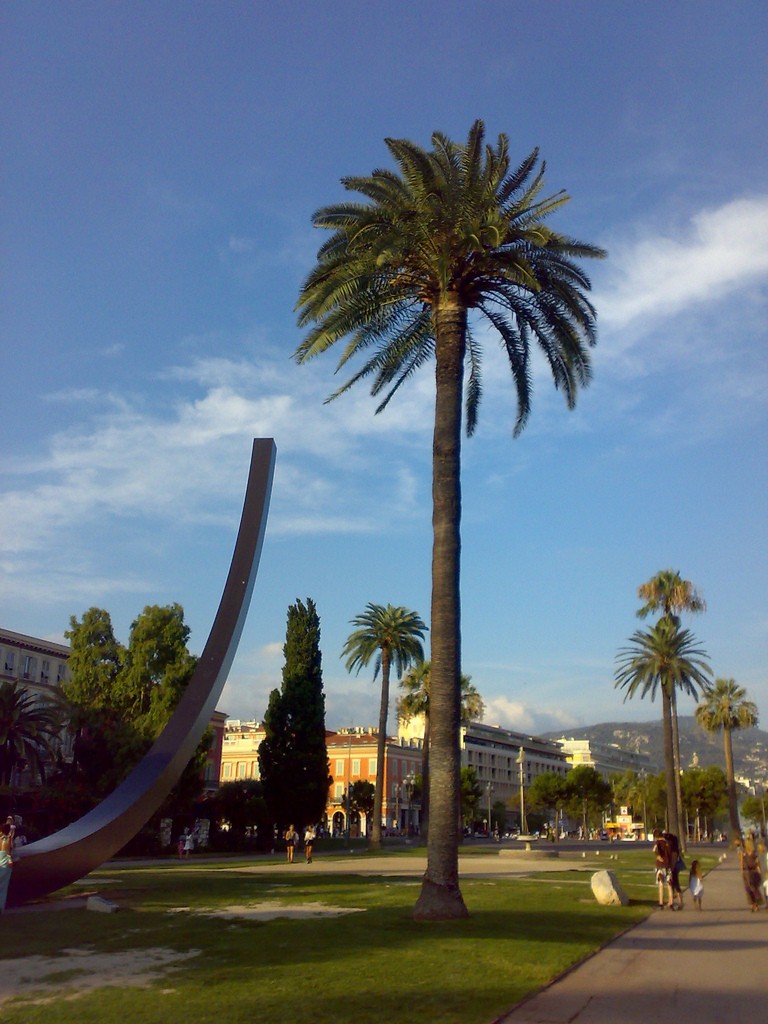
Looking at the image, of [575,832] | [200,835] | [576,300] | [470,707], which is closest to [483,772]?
[575,832]

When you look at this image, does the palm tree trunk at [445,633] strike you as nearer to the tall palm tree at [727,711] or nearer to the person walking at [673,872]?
the person walking at [673,872]

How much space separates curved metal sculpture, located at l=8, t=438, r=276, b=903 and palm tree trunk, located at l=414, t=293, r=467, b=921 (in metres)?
3.30

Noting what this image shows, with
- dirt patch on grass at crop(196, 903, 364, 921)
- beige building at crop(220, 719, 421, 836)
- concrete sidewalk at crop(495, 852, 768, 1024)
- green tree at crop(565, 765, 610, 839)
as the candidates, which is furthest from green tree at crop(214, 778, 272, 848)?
green tree at crop(565, 765, 610, 839)

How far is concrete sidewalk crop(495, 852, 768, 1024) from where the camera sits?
796 cm

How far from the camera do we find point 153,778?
14.6m

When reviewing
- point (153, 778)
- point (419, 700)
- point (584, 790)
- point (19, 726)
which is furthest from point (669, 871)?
point (584, 790)

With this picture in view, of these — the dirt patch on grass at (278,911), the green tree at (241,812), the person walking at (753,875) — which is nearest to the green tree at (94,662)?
the green tree at (241,812)

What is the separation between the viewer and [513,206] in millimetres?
17250

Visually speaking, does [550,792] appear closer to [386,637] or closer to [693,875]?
[386,637]

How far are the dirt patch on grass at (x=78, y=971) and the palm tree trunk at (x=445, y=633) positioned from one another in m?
4.48

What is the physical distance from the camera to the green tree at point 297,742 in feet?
156

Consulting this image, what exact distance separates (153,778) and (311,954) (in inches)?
187

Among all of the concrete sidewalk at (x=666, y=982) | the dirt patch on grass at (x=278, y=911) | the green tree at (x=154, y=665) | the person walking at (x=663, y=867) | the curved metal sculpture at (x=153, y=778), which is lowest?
the dirt patch on grass at (x=278, y=911)

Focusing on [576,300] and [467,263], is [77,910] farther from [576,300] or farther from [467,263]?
[576,300]
